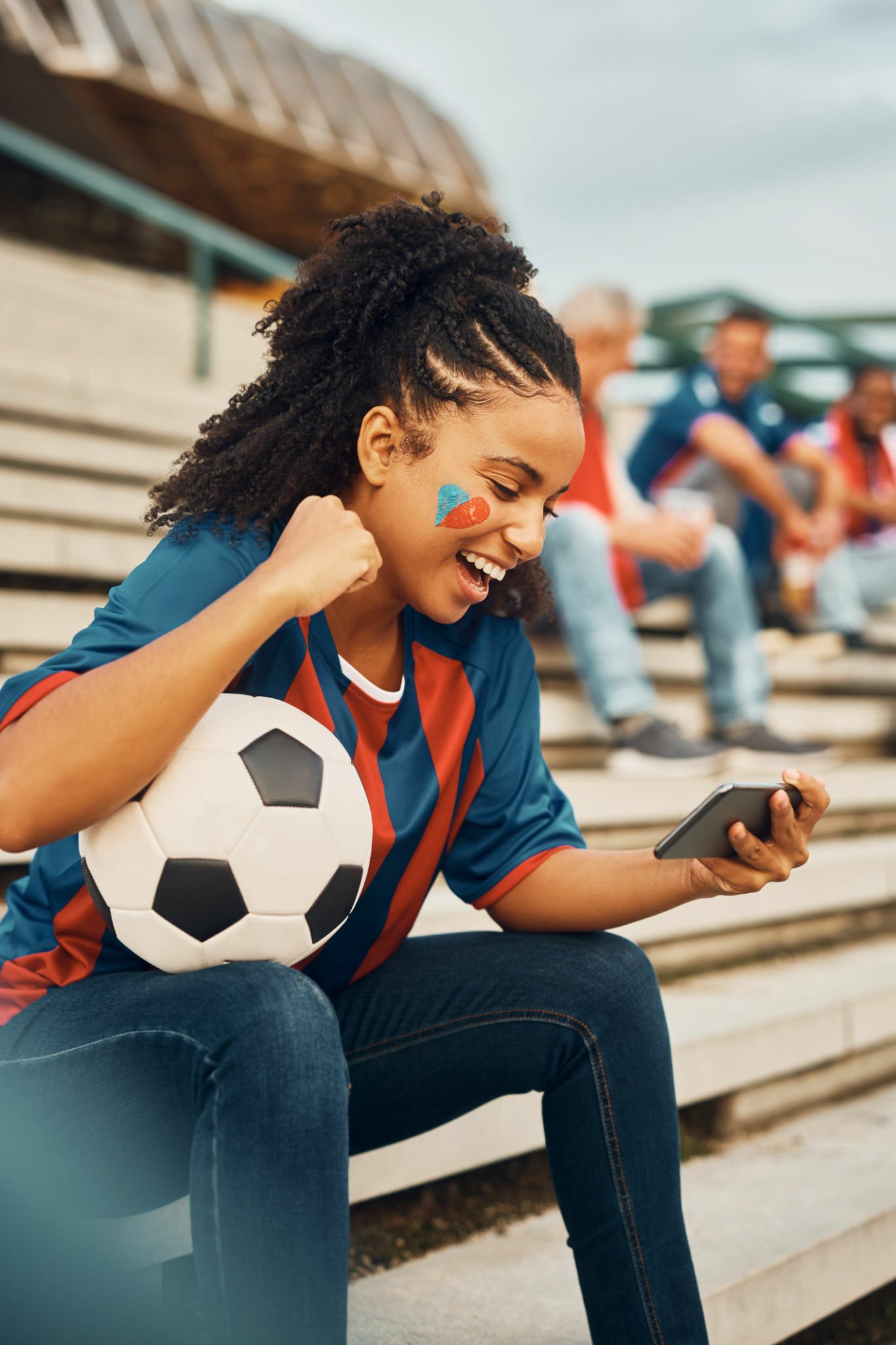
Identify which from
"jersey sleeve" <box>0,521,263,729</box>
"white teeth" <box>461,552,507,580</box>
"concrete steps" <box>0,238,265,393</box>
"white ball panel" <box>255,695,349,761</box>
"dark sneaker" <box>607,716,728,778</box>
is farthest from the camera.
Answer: "concrete steps" <box>0,238,265,393</box>

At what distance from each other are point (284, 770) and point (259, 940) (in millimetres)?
156

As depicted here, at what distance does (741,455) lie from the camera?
3.88m

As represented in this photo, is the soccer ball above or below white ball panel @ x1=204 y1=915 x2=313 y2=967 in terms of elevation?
above

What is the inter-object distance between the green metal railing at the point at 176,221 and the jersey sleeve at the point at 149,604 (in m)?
3.08

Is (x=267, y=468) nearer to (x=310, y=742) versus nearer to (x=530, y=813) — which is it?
(x=310, y=742)

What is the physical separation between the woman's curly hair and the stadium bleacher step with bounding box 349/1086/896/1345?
3.28 feet

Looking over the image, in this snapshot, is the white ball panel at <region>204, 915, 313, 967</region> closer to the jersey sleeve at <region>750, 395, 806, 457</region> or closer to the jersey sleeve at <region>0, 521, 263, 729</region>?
the jersey sleeve at <region>0, 521, 263, 729</region>

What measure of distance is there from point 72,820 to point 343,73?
285 inches

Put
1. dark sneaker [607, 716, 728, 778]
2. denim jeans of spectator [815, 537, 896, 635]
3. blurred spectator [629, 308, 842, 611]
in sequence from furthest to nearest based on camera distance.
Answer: denim jeans of spectator [815, 537, 896, 635] → blurred spectator [629, 308, 842, 611] → dark sneaker [607, 716, 728, 778]

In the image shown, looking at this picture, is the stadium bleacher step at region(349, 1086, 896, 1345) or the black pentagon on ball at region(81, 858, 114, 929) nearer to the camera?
the black pentagon on ball at region(81, 858, 114, 929)

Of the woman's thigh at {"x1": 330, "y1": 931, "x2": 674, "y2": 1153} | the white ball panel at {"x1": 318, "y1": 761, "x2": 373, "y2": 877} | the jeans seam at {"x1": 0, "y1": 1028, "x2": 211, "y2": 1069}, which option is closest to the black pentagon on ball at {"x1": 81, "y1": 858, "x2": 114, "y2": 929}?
the jeans seam at {"x1": 0, "y1": 1028, "x2": 211, "y2": 1069}

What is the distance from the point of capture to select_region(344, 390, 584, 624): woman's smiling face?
1251mm

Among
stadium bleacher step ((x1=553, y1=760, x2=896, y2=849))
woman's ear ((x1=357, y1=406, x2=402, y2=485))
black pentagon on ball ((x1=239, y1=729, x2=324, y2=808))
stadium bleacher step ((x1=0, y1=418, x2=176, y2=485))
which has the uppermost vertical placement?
stadium bleacher step ((x1=0, y1=418, x2=176, y2=485))

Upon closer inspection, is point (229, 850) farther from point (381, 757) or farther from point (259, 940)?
point (381, 757)
